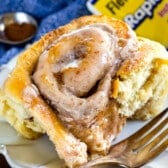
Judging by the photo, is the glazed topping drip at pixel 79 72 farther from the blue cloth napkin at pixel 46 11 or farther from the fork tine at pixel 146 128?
the blue cloth napkin at pixel 46 11

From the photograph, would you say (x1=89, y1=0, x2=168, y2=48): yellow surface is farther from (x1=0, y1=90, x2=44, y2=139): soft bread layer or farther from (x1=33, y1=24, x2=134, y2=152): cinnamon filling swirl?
(x1=0, y1=90, x2=44, y2=139): soft bread layer

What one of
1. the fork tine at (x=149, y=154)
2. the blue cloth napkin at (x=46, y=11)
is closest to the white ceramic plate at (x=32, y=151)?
the fork tine at (x=149, y=154)

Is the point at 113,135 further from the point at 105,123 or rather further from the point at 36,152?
the point at 36,152

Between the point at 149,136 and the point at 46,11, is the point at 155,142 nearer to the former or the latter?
the point at 149,136

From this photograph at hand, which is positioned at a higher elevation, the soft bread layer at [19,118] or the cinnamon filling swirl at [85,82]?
the cinnamon filling swirl at [85,82]

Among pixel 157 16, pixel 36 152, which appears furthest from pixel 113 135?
pixel 157 16

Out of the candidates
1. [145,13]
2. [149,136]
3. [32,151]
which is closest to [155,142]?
[149,136]
